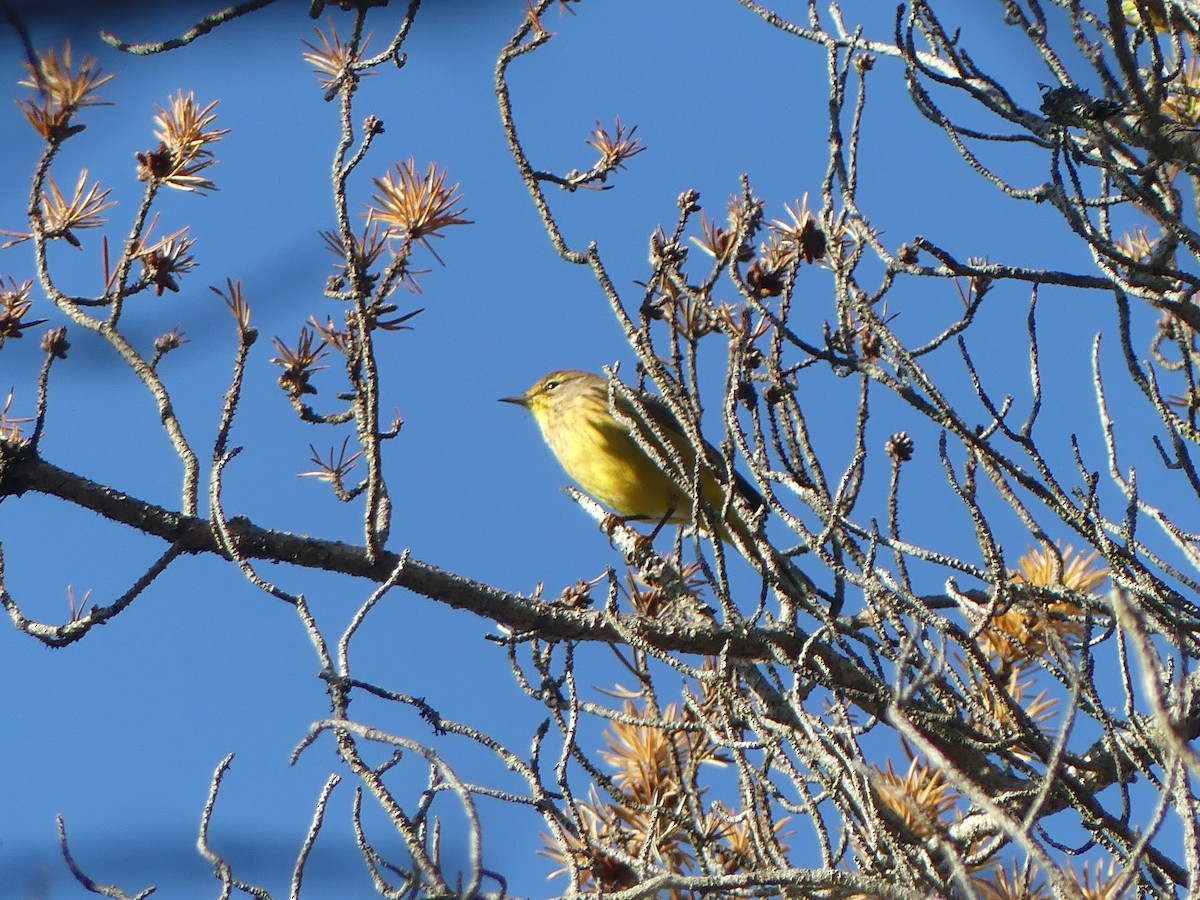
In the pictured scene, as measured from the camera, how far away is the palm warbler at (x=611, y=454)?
7.11 metres

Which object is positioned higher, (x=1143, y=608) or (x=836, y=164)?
(x=836, y=164)

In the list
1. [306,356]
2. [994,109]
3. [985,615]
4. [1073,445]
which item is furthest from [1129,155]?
[306,356]

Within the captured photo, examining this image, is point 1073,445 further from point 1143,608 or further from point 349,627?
point 349,627

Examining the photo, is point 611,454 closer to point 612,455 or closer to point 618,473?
point 612,455

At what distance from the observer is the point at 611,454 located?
24.1 feet

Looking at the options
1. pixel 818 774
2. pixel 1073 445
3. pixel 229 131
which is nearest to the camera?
pixel 818 774

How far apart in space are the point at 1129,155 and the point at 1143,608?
1.07 metres

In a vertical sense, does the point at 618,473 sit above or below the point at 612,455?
below

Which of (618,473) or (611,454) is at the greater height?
(611,454)

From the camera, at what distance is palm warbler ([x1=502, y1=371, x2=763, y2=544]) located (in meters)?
7.11

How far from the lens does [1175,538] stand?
3.38 metres

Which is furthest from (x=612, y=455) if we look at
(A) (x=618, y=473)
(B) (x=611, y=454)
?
(A) (x=618, y=473)

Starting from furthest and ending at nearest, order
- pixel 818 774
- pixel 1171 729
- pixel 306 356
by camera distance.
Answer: pixel 306 356 < pixel 818 774 < pixel 1171 729

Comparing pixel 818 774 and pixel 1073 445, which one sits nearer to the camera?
pixel 818 774
